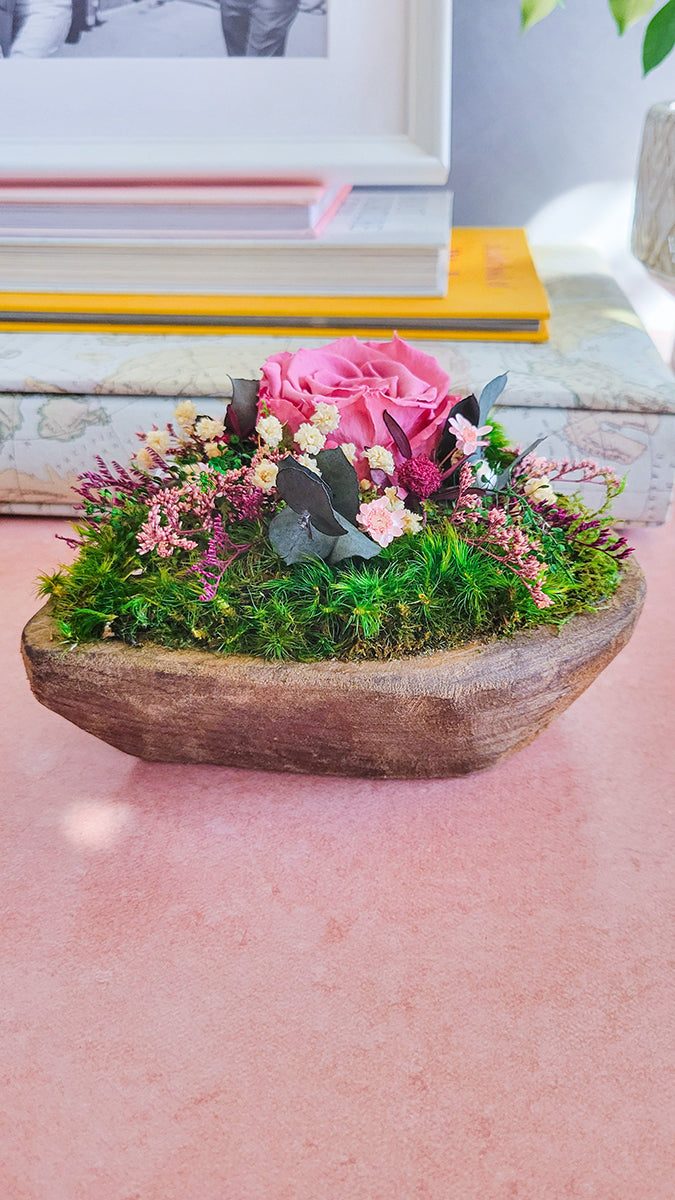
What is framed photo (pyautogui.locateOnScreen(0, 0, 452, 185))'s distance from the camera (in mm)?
1188

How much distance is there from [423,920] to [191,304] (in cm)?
91

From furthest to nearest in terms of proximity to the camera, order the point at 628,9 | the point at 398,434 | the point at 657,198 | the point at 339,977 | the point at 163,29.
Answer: the point at 657,198
the point at 163,29
the point at 628,9
the point at 398,434
the point at 339,977

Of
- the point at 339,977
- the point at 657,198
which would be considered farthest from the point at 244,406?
the point at 657,198

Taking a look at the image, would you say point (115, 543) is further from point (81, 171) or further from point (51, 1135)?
point (81, 171)

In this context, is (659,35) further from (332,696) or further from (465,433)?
(332,696)

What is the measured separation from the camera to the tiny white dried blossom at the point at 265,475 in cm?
70

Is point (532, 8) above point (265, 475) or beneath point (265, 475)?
above

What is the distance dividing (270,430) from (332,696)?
0.21 m

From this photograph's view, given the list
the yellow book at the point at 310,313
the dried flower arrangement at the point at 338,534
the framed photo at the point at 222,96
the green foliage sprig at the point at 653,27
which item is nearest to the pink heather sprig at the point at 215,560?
the dried flower arrangement at the point at 338,534

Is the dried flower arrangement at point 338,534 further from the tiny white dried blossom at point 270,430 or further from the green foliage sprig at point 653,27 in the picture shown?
the green foliage sprig at point 653,27

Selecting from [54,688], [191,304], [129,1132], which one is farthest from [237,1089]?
[191,304]

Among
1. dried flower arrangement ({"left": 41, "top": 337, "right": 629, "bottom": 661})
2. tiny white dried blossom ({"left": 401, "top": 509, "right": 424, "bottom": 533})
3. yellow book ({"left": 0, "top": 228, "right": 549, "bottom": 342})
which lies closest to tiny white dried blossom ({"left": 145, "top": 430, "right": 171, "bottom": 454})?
dried flower arrangement ({"left": 41, "top": 337, "right": 629, "bottom": 661})

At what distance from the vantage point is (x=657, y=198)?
4.36ft

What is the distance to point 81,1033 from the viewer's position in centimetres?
57
